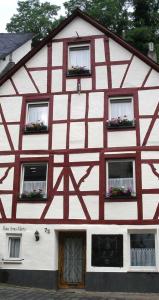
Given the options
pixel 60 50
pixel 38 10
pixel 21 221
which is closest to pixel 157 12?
pixel 38 10

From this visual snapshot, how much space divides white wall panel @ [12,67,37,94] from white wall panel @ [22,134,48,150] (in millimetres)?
1936

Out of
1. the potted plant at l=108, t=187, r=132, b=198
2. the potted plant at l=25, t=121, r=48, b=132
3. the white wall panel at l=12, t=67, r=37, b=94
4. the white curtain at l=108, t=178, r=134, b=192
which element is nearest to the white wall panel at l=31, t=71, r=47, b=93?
the white wall panel at l=12, t=67, r=37, b=94

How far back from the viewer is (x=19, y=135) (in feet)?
56.1

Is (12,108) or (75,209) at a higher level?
(12,108)

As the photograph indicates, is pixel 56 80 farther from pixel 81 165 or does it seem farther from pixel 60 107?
pixel 81 165

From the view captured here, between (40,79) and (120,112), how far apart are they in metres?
3.41

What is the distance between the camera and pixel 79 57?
18.1 meters

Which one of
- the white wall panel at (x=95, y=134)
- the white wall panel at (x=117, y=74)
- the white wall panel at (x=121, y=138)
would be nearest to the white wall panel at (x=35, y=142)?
the white wall panel at (x=95, y=134)

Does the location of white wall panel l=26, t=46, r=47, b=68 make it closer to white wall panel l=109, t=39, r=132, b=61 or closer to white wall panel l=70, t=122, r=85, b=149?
white wall panel l=109, t=39, r=132, b=61

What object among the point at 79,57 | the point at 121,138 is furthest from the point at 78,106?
the point at 79,57

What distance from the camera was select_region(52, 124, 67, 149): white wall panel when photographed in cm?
1666

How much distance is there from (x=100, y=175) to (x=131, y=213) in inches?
67.1

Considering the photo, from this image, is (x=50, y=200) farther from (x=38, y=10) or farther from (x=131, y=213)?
(x=38, y=10)

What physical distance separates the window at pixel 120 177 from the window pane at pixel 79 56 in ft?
13.9
